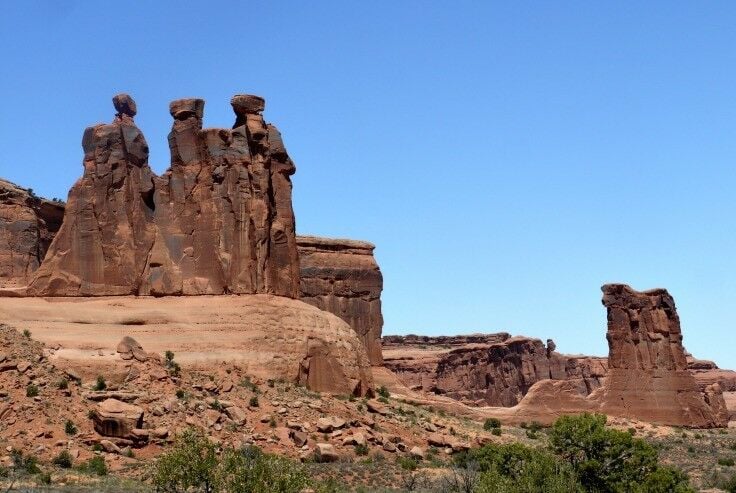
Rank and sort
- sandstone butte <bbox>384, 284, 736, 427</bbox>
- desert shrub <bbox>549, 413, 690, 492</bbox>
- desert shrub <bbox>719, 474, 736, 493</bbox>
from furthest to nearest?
sandstone butte <bbox>384, 284, 736, 427</bbox>
desert shrub <bbox>719, 474, 736, 493</bbox>
desert shrub <bbox>549, 413, 690, 492</bbox>

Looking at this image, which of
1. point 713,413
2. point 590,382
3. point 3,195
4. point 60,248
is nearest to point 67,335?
point 60,248

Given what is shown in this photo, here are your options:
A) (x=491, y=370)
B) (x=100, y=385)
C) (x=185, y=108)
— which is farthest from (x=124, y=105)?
(x=491, y=370)

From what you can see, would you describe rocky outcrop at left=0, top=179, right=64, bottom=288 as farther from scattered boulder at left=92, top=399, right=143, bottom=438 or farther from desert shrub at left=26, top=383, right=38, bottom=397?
scattered boulder at left=92, top=399, right=143, bottom=438

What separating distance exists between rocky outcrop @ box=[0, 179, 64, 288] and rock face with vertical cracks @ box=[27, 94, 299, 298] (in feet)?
35.3

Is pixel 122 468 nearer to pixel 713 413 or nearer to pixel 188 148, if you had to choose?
pixel 188 148

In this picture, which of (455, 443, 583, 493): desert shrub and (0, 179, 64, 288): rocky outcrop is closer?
(455, 443, 583, 493): desert shrub

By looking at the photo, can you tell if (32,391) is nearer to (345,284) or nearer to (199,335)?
(199,335)

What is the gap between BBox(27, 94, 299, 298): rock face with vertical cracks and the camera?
169 ft

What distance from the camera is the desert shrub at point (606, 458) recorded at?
110ft

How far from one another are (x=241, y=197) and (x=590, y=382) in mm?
61081

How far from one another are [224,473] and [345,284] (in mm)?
51989

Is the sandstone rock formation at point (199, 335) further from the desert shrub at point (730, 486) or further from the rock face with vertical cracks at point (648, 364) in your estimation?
the rock face with vertical cracks at point (648, 364)

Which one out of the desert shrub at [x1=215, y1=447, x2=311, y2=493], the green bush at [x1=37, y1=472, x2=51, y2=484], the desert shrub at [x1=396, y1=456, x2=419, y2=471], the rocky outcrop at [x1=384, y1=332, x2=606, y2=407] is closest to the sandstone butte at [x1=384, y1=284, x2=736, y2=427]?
the desert shrub at [x1=396, y1=456, x2=419, y2=471]

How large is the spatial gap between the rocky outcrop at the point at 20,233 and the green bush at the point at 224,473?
35047 mm
